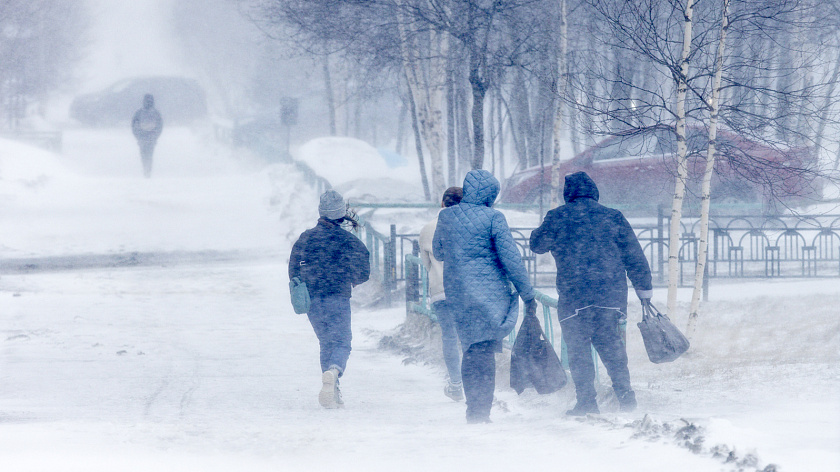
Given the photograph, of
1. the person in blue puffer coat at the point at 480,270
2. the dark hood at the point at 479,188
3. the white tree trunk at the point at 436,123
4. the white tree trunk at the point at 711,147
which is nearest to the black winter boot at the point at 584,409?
the person in blue puffer coat at the point at 480,270

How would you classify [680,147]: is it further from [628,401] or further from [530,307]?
[530,307]

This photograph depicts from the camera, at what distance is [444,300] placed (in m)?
6.16

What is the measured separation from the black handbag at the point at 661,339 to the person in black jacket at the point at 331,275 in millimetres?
1871

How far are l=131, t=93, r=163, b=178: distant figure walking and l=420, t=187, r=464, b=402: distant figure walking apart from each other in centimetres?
1996

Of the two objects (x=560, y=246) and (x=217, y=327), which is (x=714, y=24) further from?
(x=217, y=327)

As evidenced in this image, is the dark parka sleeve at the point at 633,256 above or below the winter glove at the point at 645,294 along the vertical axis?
above

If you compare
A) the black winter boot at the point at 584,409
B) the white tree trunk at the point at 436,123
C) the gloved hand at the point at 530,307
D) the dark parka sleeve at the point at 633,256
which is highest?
the white tree trunk at the point at 436,123

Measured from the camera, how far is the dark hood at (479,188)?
5488 millimetres

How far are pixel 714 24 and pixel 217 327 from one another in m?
5.76

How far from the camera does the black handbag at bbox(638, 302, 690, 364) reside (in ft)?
19.0

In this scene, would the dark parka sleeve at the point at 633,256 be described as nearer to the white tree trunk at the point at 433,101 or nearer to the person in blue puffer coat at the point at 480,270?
the person in blue puffer coat at the point at 480,270

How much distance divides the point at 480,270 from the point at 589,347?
36.3 inches

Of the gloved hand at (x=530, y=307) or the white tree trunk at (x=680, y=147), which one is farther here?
the white tree trunk at (x=680, y=147)

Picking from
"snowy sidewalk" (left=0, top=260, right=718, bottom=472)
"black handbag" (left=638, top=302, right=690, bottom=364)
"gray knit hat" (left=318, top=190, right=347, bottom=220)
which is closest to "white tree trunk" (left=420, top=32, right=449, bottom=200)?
"snowy sidewalk" (left=0, top=260, right=718, bottom=472)
